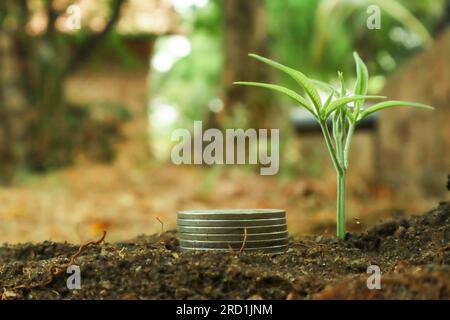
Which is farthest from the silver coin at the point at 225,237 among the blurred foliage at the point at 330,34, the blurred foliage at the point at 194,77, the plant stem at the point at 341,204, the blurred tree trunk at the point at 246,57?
the blurred foliage at the point at 194,77

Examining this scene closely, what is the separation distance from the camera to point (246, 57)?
8.29m

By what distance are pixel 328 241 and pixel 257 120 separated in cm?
615

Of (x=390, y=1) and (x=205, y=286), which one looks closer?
(x=205, y=286)

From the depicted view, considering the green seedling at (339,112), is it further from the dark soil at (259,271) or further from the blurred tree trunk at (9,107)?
the blurred tree trunk at (9,107)

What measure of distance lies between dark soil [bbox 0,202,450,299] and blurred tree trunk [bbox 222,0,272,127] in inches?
243

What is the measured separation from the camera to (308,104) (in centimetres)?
197

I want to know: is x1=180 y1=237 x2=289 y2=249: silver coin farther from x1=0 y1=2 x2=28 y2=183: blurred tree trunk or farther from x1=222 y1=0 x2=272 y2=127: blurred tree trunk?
x1=222 y1=0 x2=272 y2=127: blurred tree trunk

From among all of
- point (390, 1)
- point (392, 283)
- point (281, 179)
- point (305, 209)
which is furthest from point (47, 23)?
point (392, 283)

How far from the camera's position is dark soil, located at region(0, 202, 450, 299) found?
1.38 m

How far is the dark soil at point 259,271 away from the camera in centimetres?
138

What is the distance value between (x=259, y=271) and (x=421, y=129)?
17.1ft

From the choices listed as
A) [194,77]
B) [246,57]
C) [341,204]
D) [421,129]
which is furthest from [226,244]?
[194,77]

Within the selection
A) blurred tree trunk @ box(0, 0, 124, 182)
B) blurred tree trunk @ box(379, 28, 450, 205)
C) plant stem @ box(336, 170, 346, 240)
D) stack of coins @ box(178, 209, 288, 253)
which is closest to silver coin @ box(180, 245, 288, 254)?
stack of coins @ box(178, 209, 288, 253)
